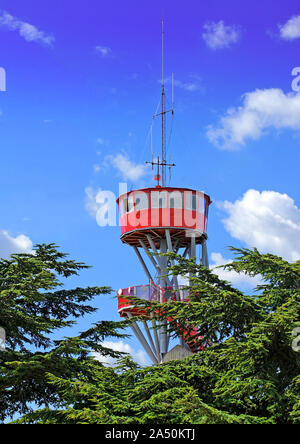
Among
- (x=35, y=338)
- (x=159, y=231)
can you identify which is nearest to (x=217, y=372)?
(x=35, y=338)

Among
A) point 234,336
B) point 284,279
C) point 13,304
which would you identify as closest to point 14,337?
point 13,304

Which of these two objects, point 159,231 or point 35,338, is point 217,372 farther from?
point 159,231

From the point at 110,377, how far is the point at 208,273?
15.3 ft

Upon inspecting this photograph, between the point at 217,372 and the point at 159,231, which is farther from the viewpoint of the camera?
the point at 159,231

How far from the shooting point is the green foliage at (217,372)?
16719 mm

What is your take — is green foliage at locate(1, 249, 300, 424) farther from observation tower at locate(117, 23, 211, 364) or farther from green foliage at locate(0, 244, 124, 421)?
observation tower at locate(117, 23, 211, 364)

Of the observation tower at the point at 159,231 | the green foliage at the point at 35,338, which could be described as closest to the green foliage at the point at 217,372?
the green foliage at the point at 35,338

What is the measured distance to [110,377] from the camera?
20484 mm

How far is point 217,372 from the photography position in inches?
758

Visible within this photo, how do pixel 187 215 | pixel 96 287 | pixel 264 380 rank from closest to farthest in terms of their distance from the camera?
pixel 264 380 → pixel 96 287 → pixel 187 215

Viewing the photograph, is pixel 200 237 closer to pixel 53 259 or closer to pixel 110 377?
pixel 53 259

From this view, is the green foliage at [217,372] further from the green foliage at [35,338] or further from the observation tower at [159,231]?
the observation tower at [159,231]

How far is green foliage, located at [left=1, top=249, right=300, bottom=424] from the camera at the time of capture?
16.7 metres

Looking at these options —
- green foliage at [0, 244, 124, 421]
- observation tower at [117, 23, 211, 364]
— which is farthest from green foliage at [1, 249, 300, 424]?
observation tower at [117, 23, 211, 364]
